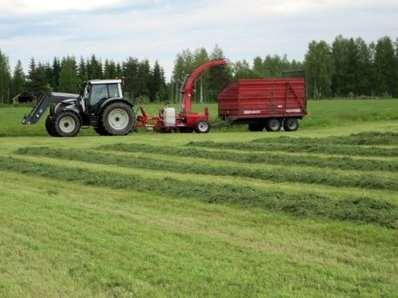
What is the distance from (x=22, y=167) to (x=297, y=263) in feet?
34.6

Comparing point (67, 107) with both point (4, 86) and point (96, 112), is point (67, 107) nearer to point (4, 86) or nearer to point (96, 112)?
point (96, 112)

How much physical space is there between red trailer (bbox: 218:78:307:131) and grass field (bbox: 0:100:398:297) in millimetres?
14349

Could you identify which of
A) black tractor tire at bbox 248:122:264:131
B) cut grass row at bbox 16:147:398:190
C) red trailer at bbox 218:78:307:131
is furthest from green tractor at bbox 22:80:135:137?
cut grass row at bbox 16:147:398:190

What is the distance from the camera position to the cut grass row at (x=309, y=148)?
16.3 meters

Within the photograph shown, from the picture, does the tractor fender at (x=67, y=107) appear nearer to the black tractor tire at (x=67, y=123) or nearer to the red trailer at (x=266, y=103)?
the black tractor tire at (x=67, y=123)

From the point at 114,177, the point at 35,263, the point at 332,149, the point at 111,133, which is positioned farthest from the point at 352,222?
the point at 111,133

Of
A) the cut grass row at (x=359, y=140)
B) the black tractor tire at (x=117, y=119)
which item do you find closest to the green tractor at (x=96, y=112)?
the black tractor tire at (x=117, y=119)

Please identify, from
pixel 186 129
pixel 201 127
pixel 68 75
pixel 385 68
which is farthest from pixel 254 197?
pixel 385 68

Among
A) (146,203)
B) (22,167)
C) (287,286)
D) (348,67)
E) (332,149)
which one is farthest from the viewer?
(348,67)

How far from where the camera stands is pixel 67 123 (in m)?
27.4

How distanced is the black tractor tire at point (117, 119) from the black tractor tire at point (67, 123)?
992 millimetres

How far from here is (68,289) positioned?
577 centimetres

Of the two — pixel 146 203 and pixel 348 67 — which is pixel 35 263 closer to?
pixel 146 203

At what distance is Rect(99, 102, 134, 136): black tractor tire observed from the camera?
27312mm
